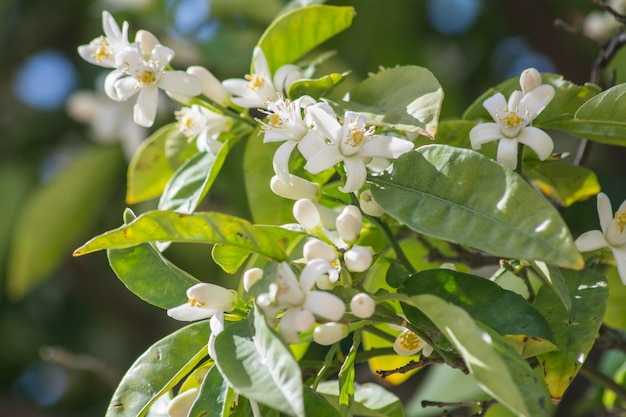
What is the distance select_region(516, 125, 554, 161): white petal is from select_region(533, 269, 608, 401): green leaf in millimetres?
133

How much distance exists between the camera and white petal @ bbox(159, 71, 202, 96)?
94 cm

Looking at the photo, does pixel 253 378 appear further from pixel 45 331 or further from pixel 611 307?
pixel 45 331

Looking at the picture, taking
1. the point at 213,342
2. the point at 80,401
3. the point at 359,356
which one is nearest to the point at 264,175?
the point at 359,356

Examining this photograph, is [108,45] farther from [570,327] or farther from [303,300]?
[570,327]

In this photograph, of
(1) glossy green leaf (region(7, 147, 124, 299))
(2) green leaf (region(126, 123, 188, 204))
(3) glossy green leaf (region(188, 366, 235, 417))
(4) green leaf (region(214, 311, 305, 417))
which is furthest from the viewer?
(1) glossy green leaf (region(7, 147, 124, 299))

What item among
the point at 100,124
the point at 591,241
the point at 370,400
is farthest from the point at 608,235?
the point at 100,124

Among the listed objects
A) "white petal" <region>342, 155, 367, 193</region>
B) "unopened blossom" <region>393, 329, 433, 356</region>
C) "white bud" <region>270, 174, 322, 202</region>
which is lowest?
"unopened blossom" <region>393, 329, 433, 356</region>

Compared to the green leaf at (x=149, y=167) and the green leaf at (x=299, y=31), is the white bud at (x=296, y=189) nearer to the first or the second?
the green leaf at (x=299, y=31)

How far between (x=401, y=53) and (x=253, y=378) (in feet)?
4.73

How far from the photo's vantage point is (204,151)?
1.00 m

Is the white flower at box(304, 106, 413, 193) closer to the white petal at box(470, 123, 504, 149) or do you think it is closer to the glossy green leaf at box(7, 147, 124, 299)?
the white petal at box(470, 123, 504, 149)

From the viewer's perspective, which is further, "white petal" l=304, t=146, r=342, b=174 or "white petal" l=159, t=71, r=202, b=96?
"white petal" l=159, t=71, r=202, b=96

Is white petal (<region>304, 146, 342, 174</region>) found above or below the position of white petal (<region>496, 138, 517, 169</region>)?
below

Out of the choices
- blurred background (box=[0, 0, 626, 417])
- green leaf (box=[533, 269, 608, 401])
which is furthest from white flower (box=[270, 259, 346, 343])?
blurred background (box=[0, 0, 626, 417])
